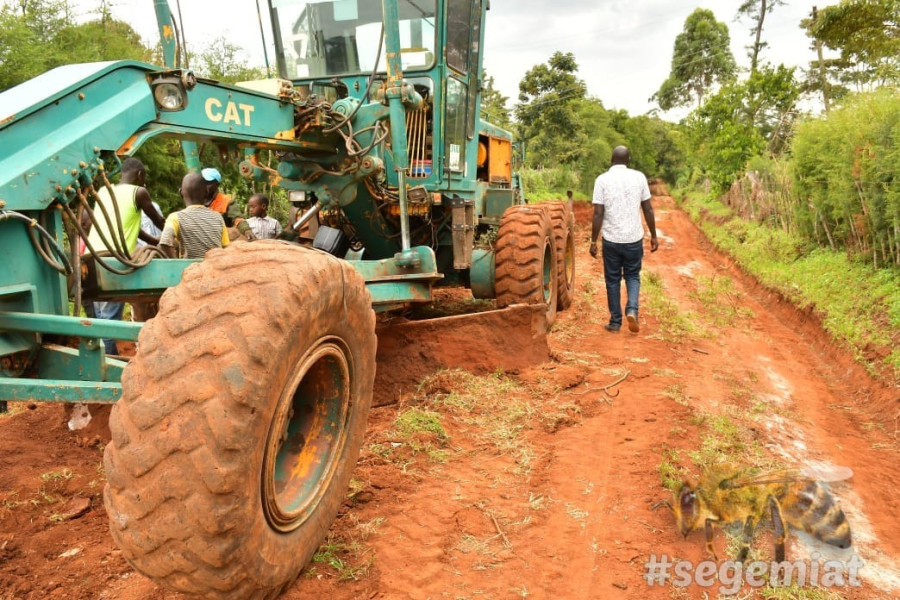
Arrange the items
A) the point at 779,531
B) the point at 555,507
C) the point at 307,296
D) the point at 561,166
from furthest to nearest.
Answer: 1. the point at 561,166
2. the point at 555,507
3. the point at 779,531
4. the point at 307,296

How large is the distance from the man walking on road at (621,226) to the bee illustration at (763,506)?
14.6ft

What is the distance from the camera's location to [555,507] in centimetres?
364

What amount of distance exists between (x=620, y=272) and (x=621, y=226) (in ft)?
1.88

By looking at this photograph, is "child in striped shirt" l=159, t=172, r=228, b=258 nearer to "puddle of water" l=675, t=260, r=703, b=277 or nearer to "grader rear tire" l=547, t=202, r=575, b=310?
"grader rear tire" l=547, t=202, r=575, b=310

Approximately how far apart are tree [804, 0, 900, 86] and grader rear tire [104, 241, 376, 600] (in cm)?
1864

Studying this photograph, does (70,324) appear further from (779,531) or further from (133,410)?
(779,531)

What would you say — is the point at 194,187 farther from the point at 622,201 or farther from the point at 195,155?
the point at 622,201

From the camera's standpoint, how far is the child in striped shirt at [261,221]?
621 centimetres

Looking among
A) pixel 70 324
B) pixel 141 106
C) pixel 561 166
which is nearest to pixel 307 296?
pixel 70 324

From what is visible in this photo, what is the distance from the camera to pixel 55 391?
8.45 feet

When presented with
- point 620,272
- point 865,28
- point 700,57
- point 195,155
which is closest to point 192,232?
point 195,155

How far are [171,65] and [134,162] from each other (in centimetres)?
95

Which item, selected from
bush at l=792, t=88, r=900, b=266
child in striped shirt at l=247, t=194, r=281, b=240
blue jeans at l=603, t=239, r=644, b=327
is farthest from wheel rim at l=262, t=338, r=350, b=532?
bush at l=792, t=88, r=900, b=266

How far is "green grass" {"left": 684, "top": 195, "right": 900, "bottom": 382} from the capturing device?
714 cm
